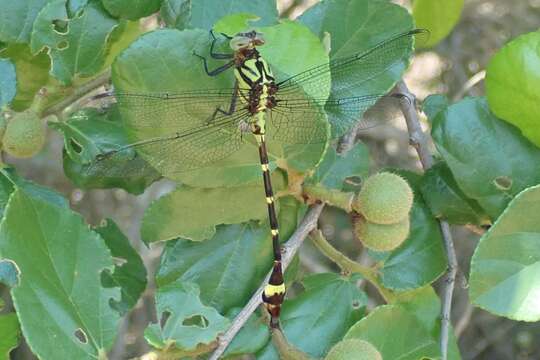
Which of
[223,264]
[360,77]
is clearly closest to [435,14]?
[360,77]

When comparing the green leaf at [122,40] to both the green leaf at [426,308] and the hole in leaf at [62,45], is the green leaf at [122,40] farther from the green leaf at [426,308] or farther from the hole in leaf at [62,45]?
the green leaf at [426,308]

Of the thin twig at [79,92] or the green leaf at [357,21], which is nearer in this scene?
the green leaf at [357,21]

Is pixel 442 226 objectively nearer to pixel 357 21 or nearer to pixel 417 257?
pixel 417 257

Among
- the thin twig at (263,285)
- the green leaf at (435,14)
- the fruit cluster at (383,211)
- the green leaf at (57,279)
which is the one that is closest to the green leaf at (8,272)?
the green leaf at (57,279)

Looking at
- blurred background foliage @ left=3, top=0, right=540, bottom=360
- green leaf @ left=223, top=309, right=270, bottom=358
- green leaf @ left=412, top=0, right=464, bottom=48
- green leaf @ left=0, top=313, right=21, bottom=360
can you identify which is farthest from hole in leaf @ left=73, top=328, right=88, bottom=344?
blurred background foliage @ left=3, top=0, right=540, bottom=360

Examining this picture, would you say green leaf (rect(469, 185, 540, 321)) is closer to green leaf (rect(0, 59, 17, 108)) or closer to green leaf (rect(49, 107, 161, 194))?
green leaf (rect(49, 107, 161, 194))

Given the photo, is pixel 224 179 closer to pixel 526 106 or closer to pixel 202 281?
pixel 202 281
